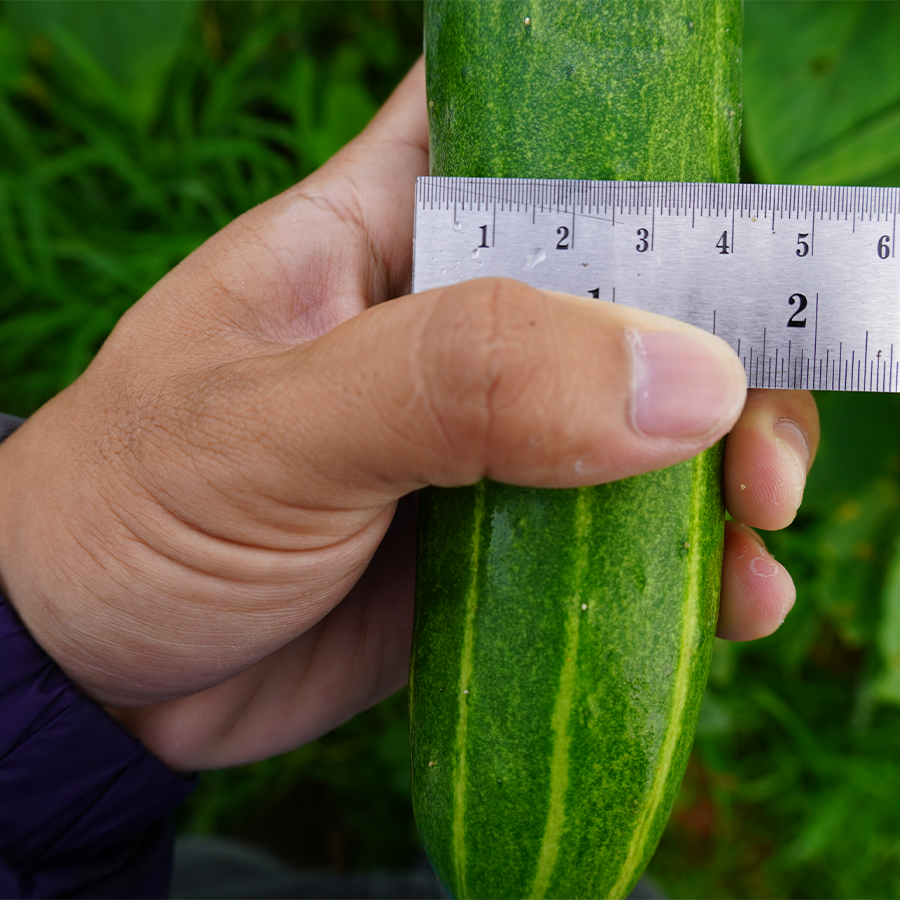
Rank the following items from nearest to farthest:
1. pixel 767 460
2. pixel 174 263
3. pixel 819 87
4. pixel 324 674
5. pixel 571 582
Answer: pixel 571 582
pixel 767 460
pixel 324 674
pixel 819 87
pixel 174 263

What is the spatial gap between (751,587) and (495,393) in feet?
3.47

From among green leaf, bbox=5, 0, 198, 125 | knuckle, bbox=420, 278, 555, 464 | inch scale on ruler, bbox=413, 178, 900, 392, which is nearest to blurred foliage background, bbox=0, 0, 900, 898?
green leaf, bbox=5, 0, 198, 125

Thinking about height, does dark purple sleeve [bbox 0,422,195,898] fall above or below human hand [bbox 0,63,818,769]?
below

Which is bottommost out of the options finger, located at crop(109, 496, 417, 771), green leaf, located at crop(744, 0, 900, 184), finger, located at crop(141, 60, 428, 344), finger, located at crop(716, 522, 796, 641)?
finger, located at crop(109, 496, 417, 771)

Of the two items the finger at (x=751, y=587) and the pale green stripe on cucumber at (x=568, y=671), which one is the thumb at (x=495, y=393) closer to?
the pale green stripe on cucumber at (x=568, y=671)

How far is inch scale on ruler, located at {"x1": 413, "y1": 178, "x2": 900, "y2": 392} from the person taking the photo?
1469 millimetres

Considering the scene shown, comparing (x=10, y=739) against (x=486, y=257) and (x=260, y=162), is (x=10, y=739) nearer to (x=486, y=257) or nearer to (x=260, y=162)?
(x=486, y=257)

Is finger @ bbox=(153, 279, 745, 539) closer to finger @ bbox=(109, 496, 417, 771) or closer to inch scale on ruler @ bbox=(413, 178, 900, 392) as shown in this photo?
inch scale on ruler @ bbox=(413, 178, 900, 392)

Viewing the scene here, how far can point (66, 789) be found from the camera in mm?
1690

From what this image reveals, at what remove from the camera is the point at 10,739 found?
1.56 m

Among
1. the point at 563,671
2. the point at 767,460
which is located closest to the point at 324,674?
the point at 563,671

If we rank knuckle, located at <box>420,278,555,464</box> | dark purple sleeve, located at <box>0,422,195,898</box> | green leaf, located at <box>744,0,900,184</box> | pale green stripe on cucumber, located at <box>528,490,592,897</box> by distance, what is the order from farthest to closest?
1. green leaf, located at <box>744,0,900,184</box>
2. dark purple sleeve, located at <box>0,422,195,898</box>
3. pale green stripe on cucumber, located at <box>528,490,592,897</box>
4. knuckle, located at <box>420,278,555,464</box>

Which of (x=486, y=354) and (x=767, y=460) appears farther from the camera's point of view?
(x=767, y=460)

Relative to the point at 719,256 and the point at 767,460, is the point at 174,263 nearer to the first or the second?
the point at 719,256
